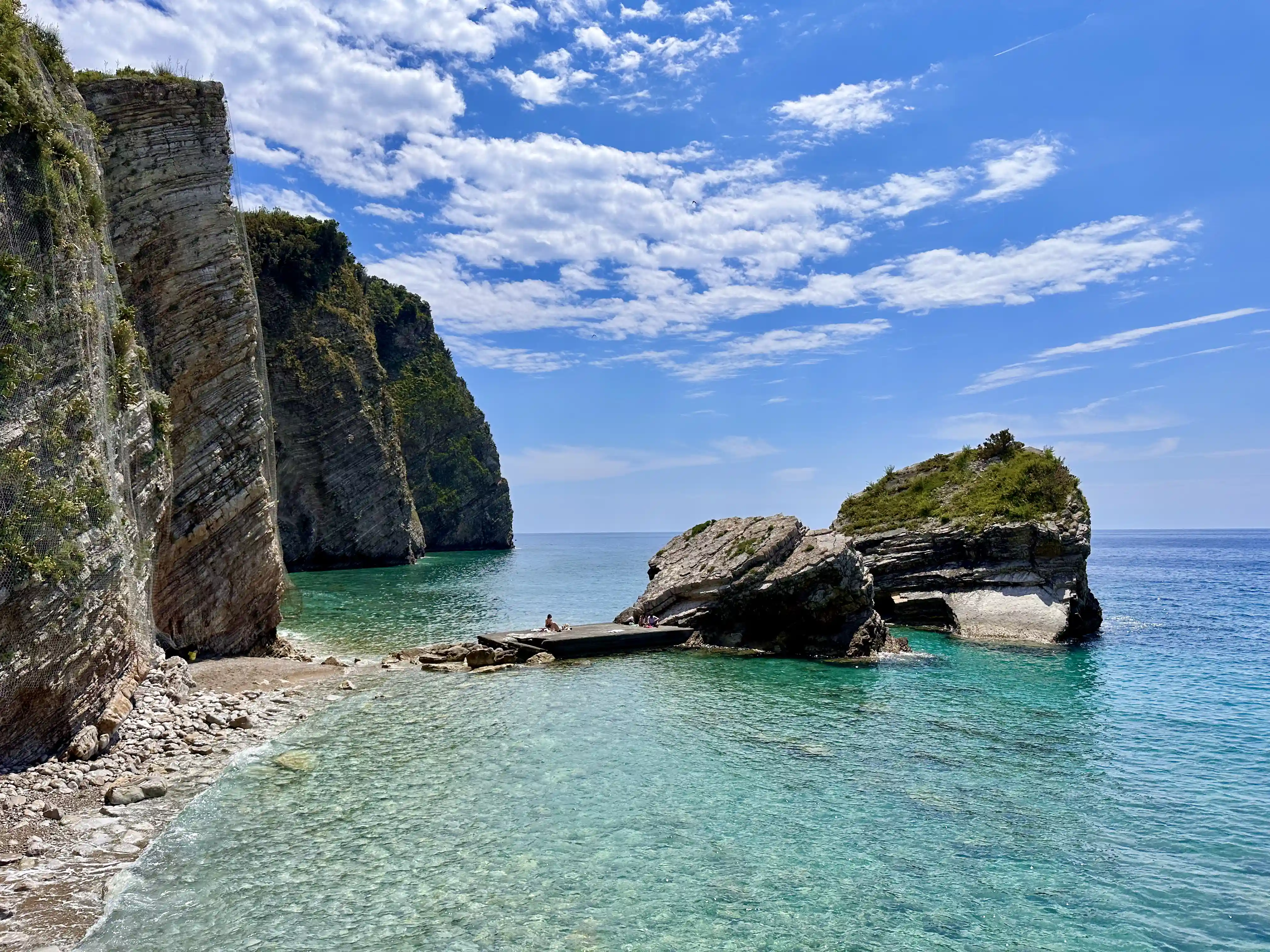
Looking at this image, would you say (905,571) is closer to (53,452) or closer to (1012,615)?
(1012,615)

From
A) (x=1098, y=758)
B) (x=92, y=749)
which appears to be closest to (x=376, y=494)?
(x=92, y=749)

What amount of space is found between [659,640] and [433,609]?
19322 mm

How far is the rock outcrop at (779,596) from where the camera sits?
105ft

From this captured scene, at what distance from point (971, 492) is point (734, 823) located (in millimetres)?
33948

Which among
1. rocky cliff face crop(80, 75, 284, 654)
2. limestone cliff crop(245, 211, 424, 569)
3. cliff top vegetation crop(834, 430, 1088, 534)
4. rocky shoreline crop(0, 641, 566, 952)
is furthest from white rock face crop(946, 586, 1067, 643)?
limestone cliff crop(245, 211, 424, 569)

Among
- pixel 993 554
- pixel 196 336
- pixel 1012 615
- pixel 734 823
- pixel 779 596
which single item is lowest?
pixel 734 823

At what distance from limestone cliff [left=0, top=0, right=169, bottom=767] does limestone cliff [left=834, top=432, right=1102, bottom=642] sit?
1105 inches

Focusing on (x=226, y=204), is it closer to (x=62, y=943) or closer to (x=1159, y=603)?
(x=62, y=943)

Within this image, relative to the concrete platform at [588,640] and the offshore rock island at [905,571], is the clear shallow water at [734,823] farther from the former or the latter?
the offshore rock island at [905,571]

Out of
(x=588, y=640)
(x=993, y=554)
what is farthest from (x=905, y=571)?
(x=588, y=640)

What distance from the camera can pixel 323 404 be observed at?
7594 cm

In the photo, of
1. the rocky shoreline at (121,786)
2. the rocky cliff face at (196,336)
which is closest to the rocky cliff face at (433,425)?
the rocky cliff face at (196,336)

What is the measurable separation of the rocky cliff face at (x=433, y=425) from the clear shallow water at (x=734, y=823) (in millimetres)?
88905

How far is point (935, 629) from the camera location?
39250mm
